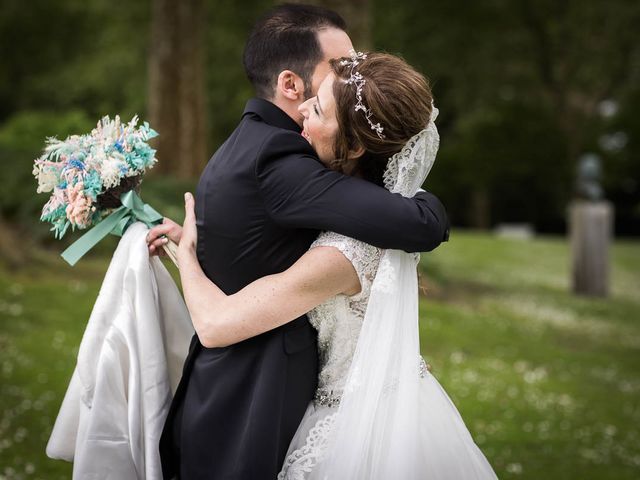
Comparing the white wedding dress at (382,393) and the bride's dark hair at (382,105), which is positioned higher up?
the bride's dark hair at (382,105)

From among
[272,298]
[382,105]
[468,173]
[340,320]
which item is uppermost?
[382,105]

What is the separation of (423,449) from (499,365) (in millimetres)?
6852

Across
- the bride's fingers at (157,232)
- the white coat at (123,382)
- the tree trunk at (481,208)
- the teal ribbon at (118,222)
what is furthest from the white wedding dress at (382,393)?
the tree trunk at (481,208)

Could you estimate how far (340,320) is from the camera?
2781 mm

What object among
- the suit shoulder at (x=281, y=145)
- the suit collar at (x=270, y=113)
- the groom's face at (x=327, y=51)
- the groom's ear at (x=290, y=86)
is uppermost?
the groom's face at (x=327, y=51)

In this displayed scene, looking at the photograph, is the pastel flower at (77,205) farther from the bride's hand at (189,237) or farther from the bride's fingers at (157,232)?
the bride's hand at (189,237)

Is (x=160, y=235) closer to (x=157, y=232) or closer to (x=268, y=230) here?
(x=157, y=232)

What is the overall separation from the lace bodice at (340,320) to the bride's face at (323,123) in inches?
10.3

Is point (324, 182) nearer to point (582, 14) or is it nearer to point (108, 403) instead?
point (108, 403)

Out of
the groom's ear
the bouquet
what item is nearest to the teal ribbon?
the bouquet

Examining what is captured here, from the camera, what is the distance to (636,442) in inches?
284

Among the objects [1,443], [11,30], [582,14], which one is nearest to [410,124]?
[1,443]

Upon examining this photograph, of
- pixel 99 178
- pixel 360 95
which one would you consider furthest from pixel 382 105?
pixel 99 178

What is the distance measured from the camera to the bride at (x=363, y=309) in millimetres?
2598
